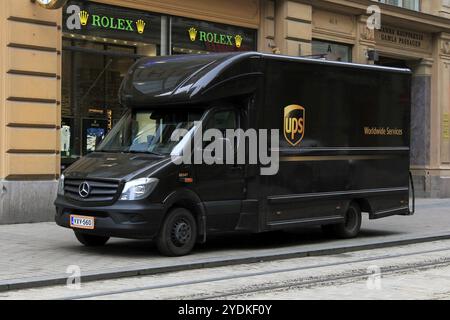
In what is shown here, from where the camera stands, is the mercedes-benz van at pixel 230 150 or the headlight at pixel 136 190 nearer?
the headlight at pixel 136 190

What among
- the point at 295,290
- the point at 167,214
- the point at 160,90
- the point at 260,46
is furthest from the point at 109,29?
the point at 295,290

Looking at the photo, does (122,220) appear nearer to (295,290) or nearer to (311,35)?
(295,290)

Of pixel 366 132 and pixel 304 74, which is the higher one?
pixel 304 74

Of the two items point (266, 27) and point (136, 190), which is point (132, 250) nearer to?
point (136, 190)

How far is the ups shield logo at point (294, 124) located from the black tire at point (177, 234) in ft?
7.54

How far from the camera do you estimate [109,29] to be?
16375mm

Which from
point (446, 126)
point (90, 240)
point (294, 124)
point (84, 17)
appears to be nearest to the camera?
point (90, 240)

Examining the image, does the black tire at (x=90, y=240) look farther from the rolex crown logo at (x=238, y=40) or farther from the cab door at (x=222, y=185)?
the rolex crown logo at (x=238, y=40)

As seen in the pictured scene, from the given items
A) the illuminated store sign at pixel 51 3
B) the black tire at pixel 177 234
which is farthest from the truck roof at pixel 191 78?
the illuminated store sign at pixel 51 3

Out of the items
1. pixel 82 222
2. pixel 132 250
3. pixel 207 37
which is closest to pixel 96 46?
pixel 207 37

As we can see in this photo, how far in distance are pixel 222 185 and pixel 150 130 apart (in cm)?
139

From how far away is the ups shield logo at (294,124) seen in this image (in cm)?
1169

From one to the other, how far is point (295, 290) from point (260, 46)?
1222cm

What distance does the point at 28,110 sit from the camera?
47.2ft
